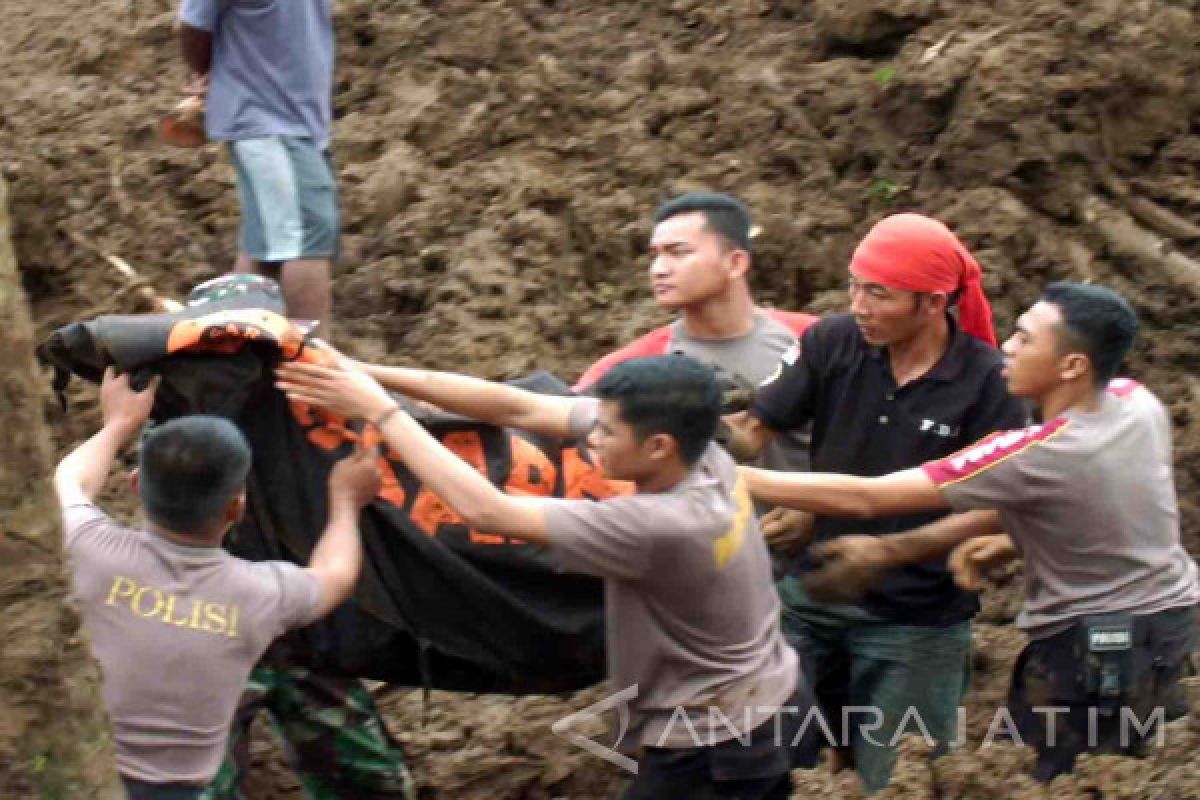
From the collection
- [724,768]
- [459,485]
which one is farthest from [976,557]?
[459,485]

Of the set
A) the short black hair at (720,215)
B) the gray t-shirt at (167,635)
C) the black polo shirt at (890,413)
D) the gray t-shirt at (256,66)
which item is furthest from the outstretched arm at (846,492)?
the gray t-shirt at (256,66)

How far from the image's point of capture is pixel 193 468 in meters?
4.14

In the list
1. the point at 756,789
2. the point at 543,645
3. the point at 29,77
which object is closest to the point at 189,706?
the point at 543,645

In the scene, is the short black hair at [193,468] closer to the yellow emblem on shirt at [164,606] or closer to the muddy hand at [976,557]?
the yellow emblem on shirt at [164,606]

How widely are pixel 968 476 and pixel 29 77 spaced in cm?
481

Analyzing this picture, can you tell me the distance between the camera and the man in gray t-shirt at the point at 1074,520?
479cm

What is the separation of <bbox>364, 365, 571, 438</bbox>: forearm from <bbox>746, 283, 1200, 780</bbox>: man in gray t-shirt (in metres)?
0.52

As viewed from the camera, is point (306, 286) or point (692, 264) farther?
point (306, 286)

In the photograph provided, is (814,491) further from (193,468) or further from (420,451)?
(193,468)

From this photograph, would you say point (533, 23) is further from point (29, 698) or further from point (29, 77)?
point (29, 698)

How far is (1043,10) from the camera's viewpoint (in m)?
8.08

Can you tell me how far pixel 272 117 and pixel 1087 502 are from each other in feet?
9.07

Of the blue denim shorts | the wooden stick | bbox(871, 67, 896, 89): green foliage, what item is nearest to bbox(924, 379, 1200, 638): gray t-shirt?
the blue denim shorts

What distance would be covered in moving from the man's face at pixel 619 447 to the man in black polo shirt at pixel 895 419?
0.91m
